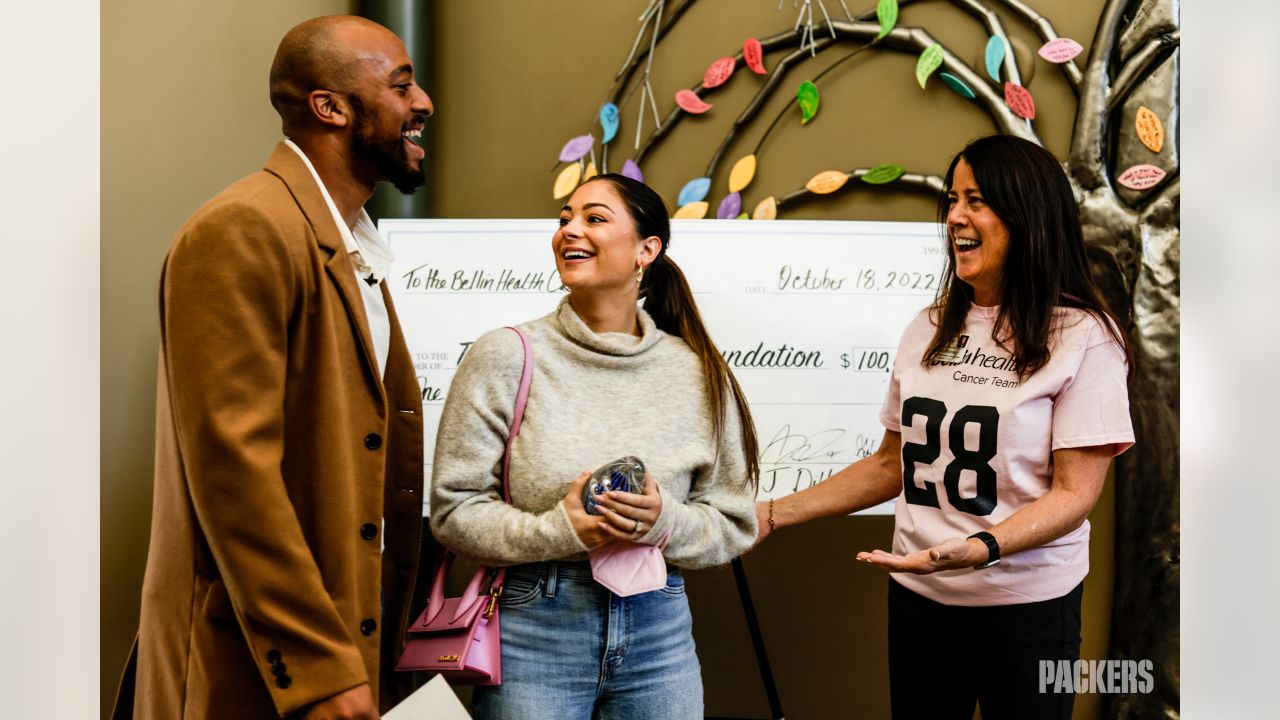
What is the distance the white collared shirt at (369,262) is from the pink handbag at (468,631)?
254 mm

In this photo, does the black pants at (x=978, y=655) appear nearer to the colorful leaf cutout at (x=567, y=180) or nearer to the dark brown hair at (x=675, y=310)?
the dark brown hair at (x=675, y=310)

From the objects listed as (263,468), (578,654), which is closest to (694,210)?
(578,654)

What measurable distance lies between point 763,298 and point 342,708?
161cm

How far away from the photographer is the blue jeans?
1.62 m

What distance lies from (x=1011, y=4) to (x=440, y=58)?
1.75 metres

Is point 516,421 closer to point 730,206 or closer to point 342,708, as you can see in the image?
point 342,708

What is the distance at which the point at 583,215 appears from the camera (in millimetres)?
1861

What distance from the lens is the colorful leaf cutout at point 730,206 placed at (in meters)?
2.91

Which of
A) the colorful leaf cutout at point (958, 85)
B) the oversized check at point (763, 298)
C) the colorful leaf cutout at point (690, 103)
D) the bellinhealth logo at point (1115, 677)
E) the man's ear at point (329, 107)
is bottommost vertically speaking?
the bellinhealth logo at point (1115, 677)

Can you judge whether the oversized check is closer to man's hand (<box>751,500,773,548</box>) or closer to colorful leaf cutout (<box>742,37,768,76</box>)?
man's hand (<box>751,500,773,548</box>)

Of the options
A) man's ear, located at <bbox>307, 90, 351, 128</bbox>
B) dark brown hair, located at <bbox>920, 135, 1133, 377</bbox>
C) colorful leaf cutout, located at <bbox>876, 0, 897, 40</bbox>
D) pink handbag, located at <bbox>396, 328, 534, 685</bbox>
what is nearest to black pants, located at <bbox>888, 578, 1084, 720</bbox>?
dark brown hair, located at <bbox>920, 135, 1133, 377</bbox>

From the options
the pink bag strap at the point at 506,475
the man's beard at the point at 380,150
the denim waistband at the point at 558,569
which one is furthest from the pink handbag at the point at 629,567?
the man's beard at the point at 380,150

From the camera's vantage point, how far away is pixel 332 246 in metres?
1.40
